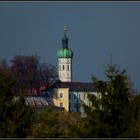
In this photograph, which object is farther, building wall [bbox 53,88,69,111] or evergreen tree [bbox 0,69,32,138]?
building wall [bbox 53,88,69,111]

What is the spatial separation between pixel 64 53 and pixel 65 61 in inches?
73.0

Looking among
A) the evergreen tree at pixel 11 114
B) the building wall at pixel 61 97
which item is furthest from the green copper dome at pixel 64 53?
the evergreen tree at pixel 11 114

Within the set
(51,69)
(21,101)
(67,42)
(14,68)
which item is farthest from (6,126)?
(67,42)

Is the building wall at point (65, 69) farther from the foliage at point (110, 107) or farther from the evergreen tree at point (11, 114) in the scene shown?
the foliage at point (110, 107)

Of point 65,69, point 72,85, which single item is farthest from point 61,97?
point 65,69

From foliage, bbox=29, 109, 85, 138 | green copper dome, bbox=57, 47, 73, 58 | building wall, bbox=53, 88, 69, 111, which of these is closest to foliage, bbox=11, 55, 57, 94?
building wall, bbox=53, 88, 69, 111

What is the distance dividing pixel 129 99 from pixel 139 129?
1.74m

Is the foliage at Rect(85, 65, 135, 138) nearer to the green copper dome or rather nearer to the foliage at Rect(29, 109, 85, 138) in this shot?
the foliage at Rect(29, 109, 85, 138)

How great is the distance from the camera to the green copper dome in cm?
16075

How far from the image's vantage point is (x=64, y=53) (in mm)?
161375

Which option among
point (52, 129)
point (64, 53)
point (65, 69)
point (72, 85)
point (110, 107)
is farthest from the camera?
point (65, 69)

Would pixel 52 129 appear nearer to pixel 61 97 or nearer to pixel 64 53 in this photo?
pixel 61 97

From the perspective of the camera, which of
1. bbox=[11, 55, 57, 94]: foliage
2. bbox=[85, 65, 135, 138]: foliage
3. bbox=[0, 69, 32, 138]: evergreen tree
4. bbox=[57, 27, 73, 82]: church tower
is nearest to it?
bbox=[85, 65, 135, 138]: foliage

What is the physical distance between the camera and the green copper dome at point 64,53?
6329 inches
